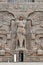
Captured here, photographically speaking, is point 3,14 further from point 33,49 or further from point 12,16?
point 33,49

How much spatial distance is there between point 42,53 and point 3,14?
2919mm

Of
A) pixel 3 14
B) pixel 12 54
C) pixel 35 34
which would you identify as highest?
pixel 3 14

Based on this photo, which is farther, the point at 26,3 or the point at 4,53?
the point at 26,3

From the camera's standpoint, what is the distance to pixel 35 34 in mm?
12672

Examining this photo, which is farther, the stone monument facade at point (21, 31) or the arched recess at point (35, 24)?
the arched recess at point (35, 24)

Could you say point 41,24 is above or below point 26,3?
below

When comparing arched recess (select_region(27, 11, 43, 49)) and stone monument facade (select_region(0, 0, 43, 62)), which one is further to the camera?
arched recess (select_region(27, 11, 43, 49))

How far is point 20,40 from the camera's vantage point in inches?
483

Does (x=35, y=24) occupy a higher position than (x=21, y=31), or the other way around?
(x=35, y=24)

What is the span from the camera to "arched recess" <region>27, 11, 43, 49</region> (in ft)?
41.3

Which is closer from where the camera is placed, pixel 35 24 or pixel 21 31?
pixel 21 31

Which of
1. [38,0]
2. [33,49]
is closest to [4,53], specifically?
[33,49]

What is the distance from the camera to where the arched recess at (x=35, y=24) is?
12594 mm

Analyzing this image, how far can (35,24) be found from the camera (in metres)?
12.9
